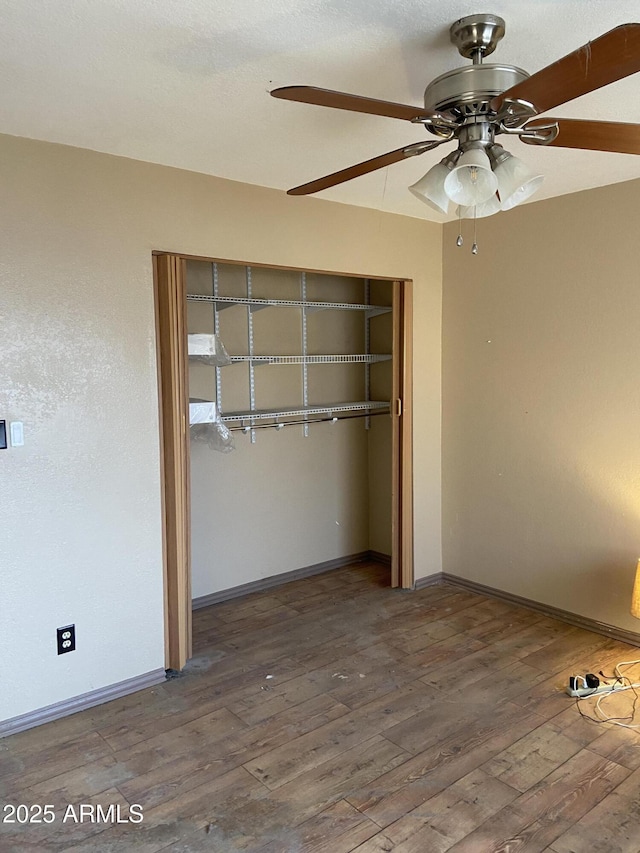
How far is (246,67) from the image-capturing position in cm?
192

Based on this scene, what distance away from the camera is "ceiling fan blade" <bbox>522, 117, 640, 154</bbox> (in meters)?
1.62

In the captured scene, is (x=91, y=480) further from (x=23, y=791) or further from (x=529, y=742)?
(x=529, y=742)

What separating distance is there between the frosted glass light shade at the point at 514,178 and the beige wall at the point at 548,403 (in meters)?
1.76

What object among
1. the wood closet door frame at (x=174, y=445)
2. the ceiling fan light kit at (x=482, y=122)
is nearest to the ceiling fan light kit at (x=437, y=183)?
the ceiling fan light kit at (x=482, y=122)

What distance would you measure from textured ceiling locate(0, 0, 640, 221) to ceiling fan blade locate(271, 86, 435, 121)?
0.26m

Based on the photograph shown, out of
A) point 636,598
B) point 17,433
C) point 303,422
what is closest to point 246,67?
point 17,433

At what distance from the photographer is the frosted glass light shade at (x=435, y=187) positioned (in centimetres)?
176

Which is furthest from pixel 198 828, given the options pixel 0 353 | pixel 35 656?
pixel 0 353

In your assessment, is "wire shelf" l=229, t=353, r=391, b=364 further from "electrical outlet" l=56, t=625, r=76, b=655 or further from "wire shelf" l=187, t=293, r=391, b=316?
"electrical outlet" l=56, t=625, r=76, b=655

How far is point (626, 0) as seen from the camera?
A: 1611 mm

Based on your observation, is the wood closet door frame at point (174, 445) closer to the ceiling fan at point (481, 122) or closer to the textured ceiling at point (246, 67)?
the textured ceiling at point (246, 67)

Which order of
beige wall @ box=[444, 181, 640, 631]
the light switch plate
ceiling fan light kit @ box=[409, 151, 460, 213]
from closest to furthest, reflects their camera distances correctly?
1. ceiling fan light kit @ box=[409, 151, 460, 213]
2. the light switch plate
3. beige wall @ box=[444, 181, 640, 631]

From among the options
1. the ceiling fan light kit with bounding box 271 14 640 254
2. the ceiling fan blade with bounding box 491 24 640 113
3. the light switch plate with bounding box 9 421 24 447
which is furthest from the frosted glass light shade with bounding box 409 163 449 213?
the light switch plate with bounding box 9 421 24 447

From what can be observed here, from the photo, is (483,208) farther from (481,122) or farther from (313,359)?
(313,359)
